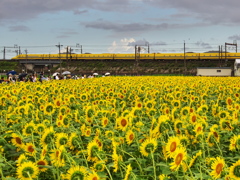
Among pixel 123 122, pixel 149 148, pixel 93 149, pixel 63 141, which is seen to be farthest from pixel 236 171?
pixel 123 122

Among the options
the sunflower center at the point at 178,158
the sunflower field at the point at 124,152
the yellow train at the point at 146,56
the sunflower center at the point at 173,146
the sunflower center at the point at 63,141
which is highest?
the yellow train at the point at 146,56

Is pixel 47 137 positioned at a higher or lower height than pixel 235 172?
higher

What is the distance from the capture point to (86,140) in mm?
4871

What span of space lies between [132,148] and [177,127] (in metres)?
0.69

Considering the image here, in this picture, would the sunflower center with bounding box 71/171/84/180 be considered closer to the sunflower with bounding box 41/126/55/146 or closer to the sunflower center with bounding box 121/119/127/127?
the sunflower with bounding box 41/126/55/146

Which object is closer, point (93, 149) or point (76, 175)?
point (76, 175)

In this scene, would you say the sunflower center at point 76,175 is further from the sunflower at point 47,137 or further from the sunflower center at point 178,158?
the sunflower at point 47,137

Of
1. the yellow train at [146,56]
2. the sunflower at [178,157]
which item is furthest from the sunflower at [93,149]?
the yellow train at [146,56]

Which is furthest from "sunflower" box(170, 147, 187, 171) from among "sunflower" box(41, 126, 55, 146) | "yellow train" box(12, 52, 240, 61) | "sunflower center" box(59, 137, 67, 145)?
"yellow train" box(12, 52, 240, 61)

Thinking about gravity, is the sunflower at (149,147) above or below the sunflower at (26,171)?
above

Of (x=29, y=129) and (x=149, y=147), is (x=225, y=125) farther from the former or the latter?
(x=29, y=129)

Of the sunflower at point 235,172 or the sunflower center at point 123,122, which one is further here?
the sunflower center at point 123,122

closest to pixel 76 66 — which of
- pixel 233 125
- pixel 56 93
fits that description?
pixel 56 93

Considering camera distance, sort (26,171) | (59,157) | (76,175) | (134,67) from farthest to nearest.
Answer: (134,67) → (59,157) → (26,171) → (76,175)
